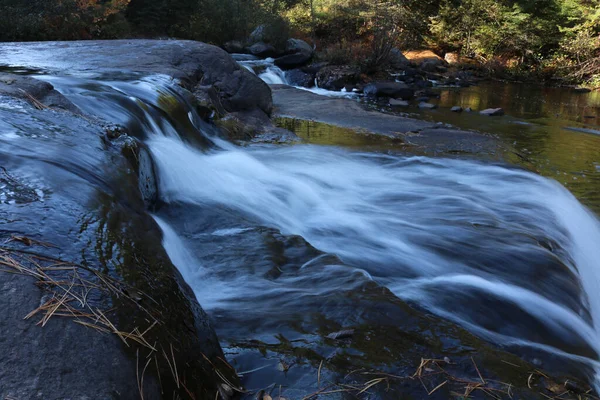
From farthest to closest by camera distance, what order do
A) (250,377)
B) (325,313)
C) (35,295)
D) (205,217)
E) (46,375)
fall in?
(205,217)
(325,313)
(250,377)
(35,295)
(46,375)

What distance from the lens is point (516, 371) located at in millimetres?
2494

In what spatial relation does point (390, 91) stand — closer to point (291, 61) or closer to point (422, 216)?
point (291, 61)

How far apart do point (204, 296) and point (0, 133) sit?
1.69m

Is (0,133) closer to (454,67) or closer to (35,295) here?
(35,295)

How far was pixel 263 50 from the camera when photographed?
19.5m

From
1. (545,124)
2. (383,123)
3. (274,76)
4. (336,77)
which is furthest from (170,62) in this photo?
(545,124)

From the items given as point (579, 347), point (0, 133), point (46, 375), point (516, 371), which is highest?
point (0, 133)

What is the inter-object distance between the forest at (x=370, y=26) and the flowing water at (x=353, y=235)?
12.2 meters

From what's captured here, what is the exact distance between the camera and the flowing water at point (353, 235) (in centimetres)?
306

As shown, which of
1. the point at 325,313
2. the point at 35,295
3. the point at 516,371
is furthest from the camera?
the point at 325,313

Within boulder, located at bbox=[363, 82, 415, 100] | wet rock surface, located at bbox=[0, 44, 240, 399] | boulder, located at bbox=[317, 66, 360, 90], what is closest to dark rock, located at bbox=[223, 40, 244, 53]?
boulder, located at bbox=[317, 66, 360, 90]

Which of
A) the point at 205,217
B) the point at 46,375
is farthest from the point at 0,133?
the point at 46,375

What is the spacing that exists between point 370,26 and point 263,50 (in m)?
6.48

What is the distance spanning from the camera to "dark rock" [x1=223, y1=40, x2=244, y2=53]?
65.9 ft
